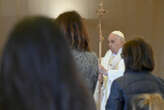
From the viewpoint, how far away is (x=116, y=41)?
566 cm

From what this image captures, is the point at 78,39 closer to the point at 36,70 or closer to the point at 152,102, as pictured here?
the point at 152,102

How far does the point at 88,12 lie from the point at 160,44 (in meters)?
2.25

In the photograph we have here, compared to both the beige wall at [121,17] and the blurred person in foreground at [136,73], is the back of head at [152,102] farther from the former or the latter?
the beige wall at [121,17]

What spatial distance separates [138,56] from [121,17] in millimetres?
4659

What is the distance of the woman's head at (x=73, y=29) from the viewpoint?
2.50 meters

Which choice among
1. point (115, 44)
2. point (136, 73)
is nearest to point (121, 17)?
point (115, 44)

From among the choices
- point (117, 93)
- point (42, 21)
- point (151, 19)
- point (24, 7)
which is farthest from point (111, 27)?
point (42, 21)

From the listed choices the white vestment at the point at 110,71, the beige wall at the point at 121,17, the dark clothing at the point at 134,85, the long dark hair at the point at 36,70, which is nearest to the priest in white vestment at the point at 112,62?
the white vestment at the point at 110,71

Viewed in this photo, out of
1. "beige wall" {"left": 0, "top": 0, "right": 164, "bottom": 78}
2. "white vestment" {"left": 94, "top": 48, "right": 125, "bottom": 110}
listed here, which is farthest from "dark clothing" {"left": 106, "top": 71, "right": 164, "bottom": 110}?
"beige wall" {"left": 0, "top": 0, "right": 164, "bottom": 78}

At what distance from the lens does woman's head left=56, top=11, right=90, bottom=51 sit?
98.3 inches

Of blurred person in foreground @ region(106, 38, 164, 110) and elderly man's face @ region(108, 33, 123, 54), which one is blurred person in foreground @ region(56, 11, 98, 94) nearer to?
blurred person in foreground @ region(106, 38, 164, 110)

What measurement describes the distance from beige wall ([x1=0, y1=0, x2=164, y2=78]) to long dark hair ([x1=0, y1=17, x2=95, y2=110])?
496cm

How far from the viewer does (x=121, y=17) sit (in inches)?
290

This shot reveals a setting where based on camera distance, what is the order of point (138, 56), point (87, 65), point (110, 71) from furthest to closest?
point (110, 71) → point (138, 56) → point (87, 65)
